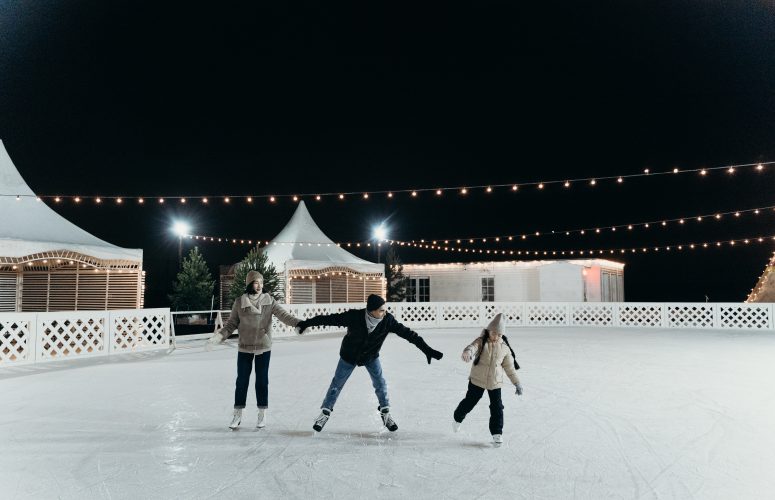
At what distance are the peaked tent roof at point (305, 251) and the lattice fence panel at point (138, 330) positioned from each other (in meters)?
5.46

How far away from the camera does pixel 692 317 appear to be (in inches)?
651

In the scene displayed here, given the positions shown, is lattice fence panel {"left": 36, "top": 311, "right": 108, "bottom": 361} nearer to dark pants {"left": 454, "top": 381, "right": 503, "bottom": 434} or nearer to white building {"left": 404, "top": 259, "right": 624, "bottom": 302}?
dark pants {"left": 454, "top": 381, "right": 503, "bottom": 434}

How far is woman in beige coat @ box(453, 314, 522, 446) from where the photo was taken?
3.59 m

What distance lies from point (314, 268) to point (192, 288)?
13.6 ft

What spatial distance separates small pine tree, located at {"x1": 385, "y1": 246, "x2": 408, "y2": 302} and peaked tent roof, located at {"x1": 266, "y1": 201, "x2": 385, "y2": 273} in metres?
2.28

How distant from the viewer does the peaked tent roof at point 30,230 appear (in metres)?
11.2

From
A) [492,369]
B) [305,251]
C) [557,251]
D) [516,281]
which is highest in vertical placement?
[557,251]

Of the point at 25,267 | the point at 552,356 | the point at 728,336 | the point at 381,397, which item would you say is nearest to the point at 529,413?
the point at 381,397

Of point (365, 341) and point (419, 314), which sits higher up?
point (365, 341)

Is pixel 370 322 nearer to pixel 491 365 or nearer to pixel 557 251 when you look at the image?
pixel 491 365

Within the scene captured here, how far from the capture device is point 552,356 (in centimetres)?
884

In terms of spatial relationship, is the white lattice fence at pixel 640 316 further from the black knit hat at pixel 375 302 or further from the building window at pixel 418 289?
the black knit hat at pixel 375 302

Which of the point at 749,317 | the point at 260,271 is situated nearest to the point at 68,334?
the point at 260,271

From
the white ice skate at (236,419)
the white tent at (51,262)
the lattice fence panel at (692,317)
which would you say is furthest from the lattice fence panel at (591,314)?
the white ice skate at (236,419)
